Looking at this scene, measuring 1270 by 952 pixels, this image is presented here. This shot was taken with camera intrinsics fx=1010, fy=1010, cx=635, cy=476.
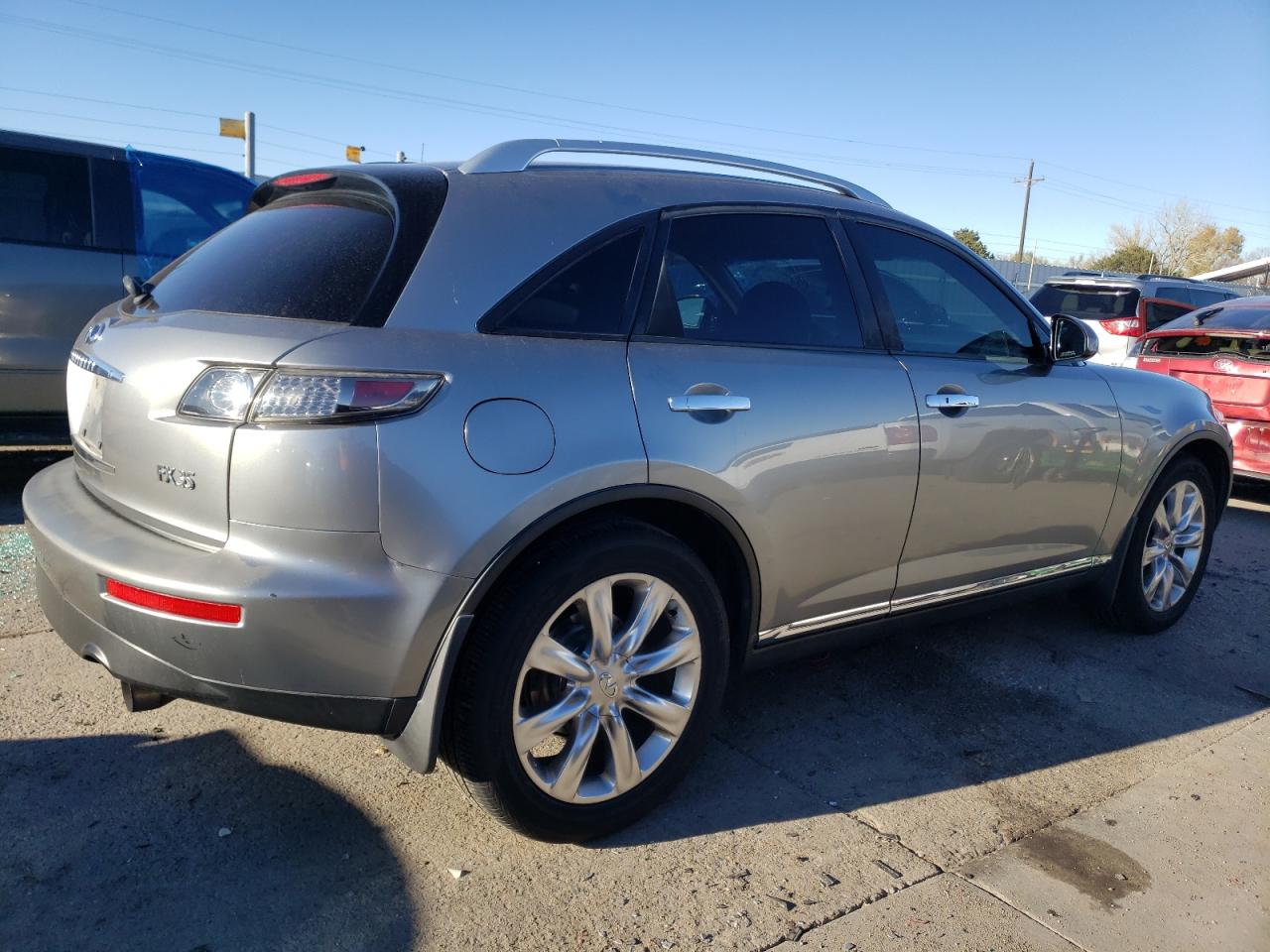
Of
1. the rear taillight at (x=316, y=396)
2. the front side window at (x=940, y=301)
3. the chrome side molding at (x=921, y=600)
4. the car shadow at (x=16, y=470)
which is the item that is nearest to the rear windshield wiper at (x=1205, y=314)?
the chrome side molding at (x=921, y=600)

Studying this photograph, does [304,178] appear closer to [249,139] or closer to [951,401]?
[951,401]

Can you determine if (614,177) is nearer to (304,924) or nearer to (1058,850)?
(304,924)

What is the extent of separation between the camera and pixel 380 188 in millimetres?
2699

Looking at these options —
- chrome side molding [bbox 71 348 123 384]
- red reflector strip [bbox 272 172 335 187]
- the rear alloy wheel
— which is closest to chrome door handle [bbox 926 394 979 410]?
the rear alloy wheel

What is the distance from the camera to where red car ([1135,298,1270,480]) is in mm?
7098

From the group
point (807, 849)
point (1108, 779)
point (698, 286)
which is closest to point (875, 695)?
point (1108, 779)

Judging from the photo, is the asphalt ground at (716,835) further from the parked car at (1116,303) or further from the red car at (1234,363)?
the parked car at (1116,303)

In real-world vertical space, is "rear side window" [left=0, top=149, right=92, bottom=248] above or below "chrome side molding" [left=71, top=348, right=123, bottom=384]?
above

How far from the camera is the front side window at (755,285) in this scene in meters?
2.92

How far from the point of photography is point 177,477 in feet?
7.70

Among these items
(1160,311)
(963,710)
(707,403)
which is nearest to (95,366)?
(707,403)

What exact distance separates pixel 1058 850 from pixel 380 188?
2.62 m

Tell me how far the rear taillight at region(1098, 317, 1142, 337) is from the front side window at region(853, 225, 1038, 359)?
8404 mm

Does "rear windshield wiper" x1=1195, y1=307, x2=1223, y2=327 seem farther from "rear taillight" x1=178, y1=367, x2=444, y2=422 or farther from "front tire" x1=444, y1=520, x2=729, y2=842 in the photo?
"rear taillight" x1=178, y1=367, x2=444, y2=422
